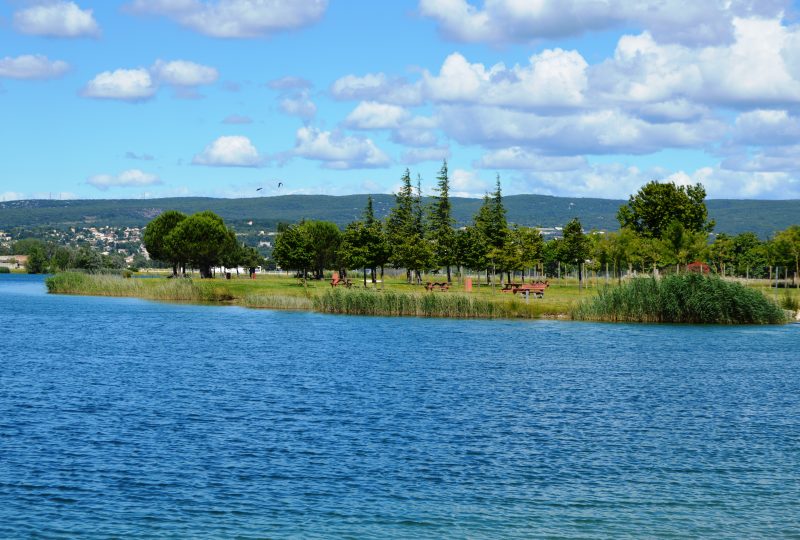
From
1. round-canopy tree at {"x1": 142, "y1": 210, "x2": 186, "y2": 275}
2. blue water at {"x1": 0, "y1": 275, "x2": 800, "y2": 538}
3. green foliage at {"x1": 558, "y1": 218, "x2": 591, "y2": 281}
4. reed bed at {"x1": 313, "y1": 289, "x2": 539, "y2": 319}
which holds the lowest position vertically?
blue water at {"x1": 0, "y1": 275, "x2": 800, "y2": 538}

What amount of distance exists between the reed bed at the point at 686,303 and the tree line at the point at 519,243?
38938 millimetres

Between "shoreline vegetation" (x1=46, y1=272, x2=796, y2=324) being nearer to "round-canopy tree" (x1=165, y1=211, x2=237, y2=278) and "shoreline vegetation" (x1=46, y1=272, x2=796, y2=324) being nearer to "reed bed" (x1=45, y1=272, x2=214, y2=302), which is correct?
"reed bed" (x1=45, y1=272, x2=214, y2=302)

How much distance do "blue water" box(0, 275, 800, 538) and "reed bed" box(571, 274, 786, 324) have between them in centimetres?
1441

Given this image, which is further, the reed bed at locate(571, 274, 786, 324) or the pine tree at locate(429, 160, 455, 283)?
the pine tree at locate(429, 160, 455, 283)

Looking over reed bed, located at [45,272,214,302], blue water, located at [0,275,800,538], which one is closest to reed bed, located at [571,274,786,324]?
blue water, located at [0,275,800,538]

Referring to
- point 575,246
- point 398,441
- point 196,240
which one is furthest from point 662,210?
point 398,441

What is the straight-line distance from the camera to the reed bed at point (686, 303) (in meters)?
77.2

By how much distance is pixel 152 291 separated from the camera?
118 meters

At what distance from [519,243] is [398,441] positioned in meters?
100

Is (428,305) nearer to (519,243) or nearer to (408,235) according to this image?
(519,243)

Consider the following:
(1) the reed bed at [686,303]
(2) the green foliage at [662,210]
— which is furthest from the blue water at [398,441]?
(2) the green foliage at [662,210]

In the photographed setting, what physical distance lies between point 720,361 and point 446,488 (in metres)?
34.5

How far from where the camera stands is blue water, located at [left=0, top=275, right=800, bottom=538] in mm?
23047

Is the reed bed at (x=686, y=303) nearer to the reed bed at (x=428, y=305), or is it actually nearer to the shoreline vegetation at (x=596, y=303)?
the shoreline vegetation at (x=596, y=303)
